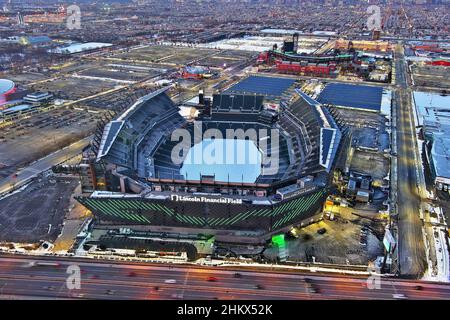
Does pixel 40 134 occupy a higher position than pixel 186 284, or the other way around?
pixel 40 134

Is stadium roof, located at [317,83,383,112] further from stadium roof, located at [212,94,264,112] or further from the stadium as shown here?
the stadium

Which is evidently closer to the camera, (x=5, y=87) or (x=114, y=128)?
(x=114, y=128)

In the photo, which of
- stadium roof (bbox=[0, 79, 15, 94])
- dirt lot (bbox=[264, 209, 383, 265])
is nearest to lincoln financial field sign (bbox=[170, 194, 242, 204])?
dirt lot (bbox=[264, 209, 383, 265])

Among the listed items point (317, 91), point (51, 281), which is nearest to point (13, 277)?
point (51, 281)

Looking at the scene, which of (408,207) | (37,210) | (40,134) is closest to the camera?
(37,210)

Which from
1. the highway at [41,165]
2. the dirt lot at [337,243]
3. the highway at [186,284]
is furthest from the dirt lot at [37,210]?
→ the dirt lot at [337,243]

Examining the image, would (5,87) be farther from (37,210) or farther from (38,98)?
Answer: (37,210)

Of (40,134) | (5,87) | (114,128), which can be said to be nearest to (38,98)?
(5,87)
